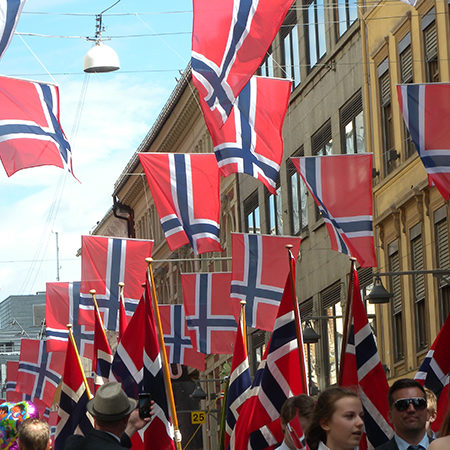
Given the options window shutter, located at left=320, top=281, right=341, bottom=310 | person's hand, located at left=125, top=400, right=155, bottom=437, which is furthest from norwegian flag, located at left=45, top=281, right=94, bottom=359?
person's hand, located at left=125, top=400, right=155, bottom=437

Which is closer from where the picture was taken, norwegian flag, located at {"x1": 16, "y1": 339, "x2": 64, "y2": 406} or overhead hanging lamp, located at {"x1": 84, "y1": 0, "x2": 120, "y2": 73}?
overhead hanging lamp, located at {"x1": 84, "y1": 0, "x2": 120, "y2": 73}

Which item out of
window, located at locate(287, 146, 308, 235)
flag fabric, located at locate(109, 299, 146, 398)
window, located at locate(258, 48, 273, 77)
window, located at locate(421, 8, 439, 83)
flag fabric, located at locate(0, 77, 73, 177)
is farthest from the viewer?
window, located at locate(258, 48, 273, 77)

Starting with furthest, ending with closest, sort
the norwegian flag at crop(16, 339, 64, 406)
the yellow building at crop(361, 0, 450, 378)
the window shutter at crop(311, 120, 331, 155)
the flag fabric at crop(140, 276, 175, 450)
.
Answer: the norwegian flag at crop(16, 339, 64, 406) → the window shutter at crop(311, 120, 331, 155) → the yellow building at crop(361, 0, 450, 378) → the flag fabric at crop(140, 276, 175, 450)

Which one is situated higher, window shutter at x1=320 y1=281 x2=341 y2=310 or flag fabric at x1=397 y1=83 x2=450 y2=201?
window shutter at x1=320 y1=281 x2=341 y2=310

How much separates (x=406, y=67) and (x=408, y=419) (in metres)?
22.0

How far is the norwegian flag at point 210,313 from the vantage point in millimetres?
28828

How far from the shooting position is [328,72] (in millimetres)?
36844

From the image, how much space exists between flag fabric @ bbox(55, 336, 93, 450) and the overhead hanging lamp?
1197cm

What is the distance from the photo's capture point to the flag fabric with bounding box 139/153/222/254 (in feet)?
79.6

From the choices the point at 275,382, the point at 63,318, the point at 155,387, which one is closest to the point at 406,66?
the point at 63,318

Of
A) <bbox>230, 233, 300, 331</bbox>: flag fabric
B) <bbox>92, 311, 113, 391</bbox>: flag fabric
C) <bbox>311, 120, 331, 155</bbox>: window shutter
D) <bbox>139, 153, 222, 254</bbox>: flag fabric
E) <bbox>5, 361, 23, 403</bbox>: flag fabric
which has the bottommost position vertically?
<bbox>92, 311, 113, 391</bbox>: flag fabric

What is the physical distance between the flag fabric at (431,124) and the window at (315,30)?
1864 centimetres

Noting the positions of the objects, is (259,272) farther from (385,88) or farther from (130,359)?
(385,88)

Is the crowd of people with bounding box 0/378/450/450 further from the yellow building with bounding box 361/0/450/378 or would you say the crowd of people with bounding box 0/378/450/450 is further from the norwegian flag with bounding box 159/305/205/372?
the norwegian flag with bounding box 159/305/205/372
